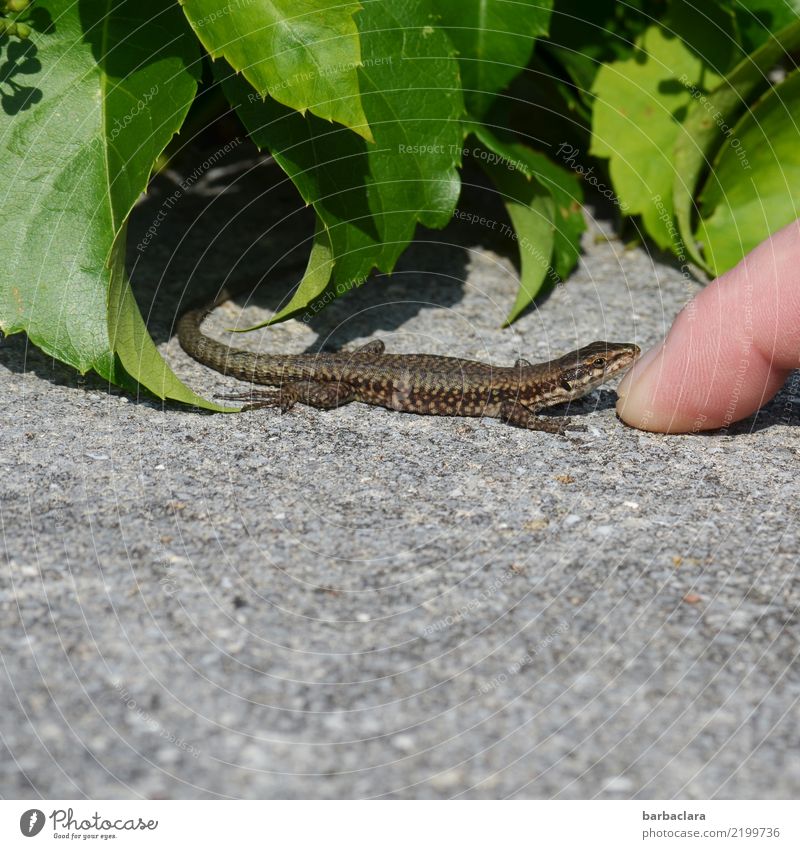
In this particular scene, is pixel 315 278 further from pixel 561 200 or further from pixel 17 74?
pixel 561 200

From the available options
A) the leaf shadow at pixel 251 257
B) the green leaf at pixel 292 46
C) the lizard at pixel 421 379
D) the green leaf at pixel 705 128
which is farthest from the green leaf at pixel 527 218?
the green leaf at pixel 292 46

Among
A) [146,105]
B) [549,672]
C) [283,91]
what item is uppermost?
[283,91]

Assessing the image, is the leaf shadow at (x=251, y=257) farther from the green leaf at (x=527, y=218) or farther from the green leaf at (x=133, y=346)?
the green leaf at (x=133, y=346)

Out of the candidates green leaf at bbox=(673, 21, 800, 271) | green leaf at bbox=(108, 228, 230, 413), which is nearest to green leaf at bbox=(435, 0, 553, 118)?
green leaf at bbox=(673, 21, 800, 271)

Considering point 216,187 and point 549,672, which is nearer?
point 549,672
